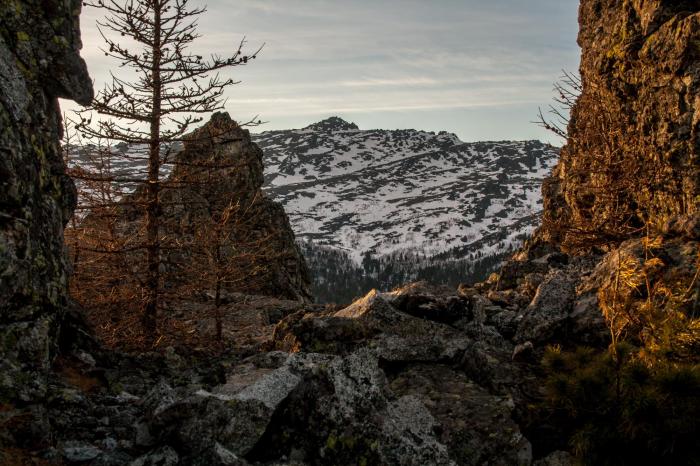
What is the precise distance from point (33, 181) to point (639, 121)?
17.9m

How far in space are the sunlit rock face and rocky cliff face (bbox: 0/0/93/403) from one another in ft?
47.6

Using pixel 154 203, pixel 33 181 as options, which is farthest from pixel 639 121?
pixel 33 181

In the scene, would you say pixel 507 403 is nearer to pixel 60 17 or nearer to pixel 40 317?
pixel 40 317

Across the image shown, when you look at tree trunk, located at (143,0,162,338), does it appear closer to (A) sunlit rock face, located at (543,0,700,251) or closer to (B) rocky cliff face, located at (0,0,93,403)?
(B) rocky cliff face, located at (0,0,93,403)

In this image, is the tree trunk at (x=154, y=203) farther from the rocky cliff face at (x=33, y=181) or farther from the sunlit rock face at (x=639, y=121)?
the sunlit rock face at (x=639, y=121)

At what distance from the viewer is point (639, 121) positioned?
1664cm

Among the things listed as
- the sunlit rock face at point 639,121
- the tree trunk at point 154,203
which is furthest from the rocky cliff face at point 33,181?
the sunlit rock face at point 639,121

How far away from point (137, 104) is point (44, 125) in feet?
22.0

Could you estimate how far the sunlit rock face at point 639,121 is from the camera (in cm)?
1435

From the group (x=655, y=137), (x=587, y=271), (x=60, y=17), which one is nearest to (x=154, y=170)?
(x=60, y=17)

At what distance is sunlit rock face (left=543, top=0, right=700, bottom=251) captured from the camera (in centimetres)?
1435

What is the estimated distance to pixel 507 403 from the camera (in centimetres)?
851

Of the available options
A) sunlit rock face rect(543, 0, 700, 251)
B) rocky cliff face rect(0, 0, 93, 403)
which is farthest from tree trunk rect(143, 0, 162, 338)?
sunlit rock face rect(543, 0, 700, 251)

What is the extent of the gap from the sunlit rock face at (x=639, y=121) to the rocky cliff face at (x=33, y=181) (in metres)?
14.5
